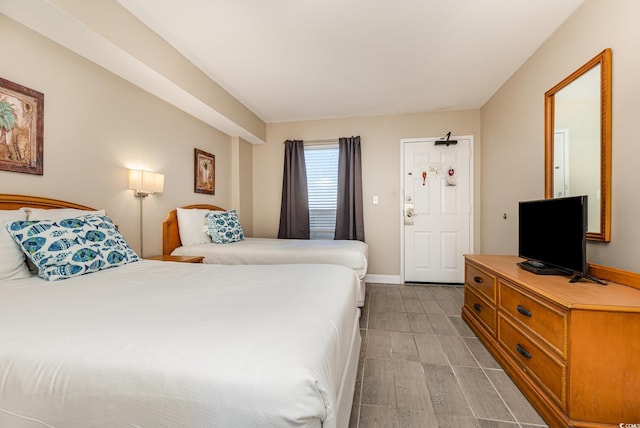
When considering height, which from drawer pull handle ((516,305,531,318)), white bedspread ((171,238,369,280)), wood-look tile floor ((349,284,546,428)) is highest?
white bedspread ((171,238,369,280))

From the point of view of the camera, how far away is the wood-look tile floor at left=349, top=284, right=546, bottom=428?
1.42 meters

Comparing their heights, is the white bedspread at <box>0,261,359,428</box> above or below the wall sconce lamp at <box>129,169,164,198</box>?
below

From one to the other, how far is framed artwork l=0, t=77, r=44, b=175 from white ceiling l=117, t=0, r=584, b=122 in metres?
0.90

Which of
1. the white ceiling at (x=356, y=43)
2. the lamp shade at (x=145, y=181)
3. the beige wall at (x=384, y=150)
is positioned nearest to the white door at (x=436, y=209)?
the beige wall at (x=384, y=150)

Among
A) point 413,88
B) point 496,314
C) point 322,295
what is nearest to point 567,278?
point 496,314

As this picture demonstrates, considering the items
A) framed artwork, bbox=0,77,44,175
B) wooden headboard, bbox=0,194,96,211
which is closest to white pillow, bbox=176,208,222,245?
wooden headboard, bbox=0,194,96,211

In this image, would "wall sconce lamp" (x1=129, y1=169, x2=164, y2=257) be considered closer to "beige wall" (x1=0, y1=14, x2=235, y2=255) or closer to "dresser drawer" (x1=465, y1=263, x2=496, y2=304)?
"beige wall" (x1=0, y1=14, x2=235, y2=255)

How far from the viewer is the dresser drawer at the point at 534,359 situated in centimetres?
134

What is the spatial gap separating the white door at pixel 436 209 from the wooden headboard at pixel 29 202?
3798 millimetres

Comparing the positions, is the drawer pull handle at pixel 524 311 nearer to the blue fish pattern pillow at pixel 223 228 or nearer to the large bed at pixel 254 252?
the large bed at pixel 254 252

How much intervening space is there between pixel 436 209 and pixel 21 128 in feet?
14.3

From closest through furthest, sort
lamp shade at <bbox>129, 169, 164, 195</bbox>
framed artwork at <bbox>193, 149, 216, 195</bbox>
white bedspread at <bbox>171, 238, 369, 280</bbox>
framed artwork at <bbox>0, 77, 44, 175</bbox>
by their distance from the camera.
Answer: framed artwork at <bbox>0, 77, 44, 175</bbox> < lamp shade at <bbox>129, 169, 164, 195</bbox> < white bedspread at <bbox>171, 238, 369, 280</bbox> < framed artwork at <bbox>193, 149, 216, 195</bbox>

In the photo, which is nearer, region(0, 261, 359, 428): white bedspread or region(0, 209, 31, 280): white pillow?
region(0, 261, 359, 428): white bedspread

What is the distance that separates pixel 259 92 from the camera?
3.36m
